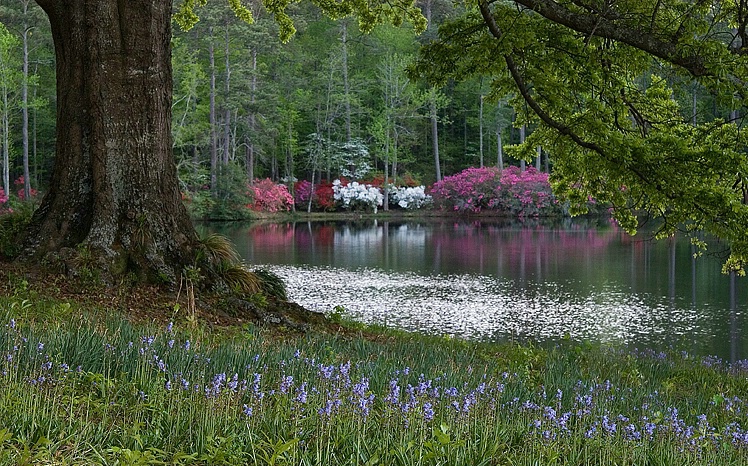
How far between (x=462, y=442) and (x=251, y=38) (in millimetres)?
44127

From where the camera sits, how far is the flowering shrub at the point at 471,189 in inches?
1921

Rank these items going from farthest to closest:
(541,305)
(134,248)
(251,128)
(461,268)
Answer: (251,128) < (461,268) < (541,305) < (134,248)

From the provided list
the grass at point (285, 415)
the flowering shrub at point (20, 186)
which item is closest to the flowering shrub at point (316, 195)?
the flowering shrub at point (20, 186)

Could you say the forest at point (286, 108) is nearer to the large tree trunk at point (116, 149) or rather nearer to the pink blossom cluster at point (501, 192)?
the pink blossom cluster at point (501, 192)

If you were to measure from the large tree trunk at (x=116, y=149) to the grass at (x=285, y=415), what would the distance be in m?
2.98

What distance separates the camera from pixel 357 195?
51312 mm

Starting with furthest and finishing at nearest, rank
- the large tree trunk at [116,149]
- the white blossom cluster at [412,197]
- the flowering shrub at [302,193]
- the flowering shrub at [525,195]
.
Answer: the flowering shrub at [302,193]
the white blossom cluster at [412,197]
the flowering shrub at [525,195]
the large tree trunk at [116,149]

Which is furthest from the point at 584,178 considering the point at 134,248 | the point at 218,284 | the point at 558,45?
the point at 134,248

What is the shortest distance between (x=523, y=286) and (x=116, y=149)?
13.4 metres

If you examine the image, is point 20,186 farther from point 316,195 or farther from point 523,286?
point 523,286

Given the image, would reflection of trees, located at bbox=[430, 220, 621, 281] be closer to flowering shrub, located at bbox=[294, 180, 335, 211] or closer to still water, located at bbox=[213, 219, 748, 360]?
still water, located at bbox=[213, 219, 748, 360]

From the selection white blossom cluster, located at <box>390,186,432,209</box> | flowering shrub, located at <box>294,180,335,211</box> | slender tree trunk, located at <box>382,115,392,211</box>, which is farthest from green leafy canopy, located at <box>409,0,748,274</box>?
flowering shrub, located at <box>294,180,335,211</box>

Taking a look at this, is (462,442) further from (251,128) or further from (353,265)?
(251,128)

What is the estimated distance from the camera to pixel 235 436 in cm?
306
